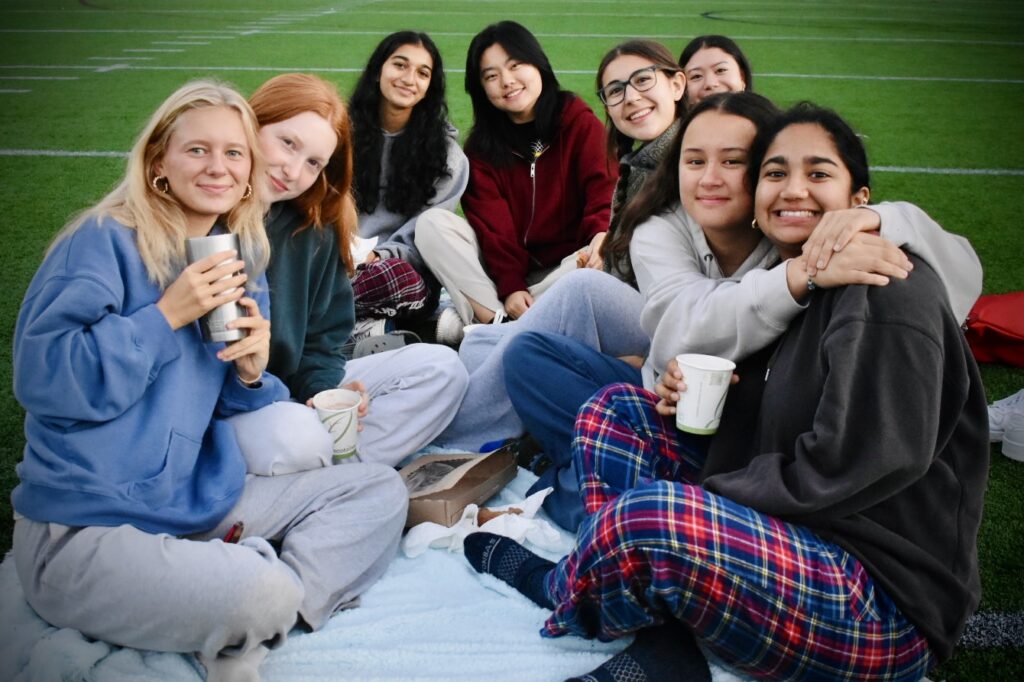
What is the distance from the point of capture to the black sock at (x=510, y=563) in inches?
90.2

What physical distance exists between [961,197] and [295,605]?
5.91 metres

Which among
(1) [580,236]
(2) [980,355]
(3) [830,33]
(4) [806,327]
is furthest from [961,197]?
(3) [830,33]

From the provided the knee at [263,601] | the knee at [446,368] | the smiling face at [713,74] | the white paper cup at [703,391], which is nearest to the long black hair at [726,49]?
the smiling face at [713,74]

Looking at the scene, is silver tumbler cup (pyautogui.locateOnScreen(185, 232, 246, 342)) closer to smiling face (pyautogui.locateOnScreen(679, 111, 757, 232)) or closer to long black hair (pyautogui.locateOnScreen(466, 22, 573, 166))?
smiling face (pyautogui.locateOnScreen(679, 111, 757, 232))

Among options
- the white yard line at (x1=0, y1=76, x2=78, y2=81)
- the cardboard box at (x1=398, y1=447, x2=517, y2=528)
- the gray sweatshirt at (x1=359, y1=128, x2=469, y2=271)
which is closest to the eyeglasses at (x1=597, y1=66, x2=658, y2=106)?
the gray sweatshirt at (x1=359, y1=128, x2=469, y2=271)

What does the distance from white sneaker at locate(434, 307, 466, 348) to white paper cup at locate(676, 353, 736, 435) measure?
6.67 feet

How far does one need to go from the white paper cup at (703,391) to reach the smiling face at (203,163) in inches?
45.8

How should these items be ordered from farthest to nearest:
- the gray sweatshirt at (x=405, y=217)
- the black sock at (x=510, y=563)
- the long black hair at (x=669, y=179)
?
the gray sweatshirt at (x=405, y=217) → the long black hair at (x=669, y=179) → the black sock at (x=510, y=563)

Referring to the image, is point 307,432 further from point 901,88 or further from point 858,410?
point 901,88

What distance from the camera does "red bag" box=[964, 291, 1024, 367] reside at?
12.2ft

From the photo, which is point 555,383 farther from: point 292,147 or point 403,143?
point 403,143

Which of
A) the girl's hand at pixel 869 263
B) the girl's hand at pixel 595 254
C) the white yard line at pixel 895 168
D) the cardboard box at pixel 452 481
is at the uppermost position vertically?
the girl's hand at pixel 869 263

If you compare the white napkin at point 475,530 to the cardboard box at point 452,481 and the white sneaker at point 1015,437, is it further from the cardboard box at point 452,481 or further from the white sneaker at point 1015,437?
the white sneaker at point 1015,437

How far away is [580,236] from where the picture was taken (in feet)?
13.9
